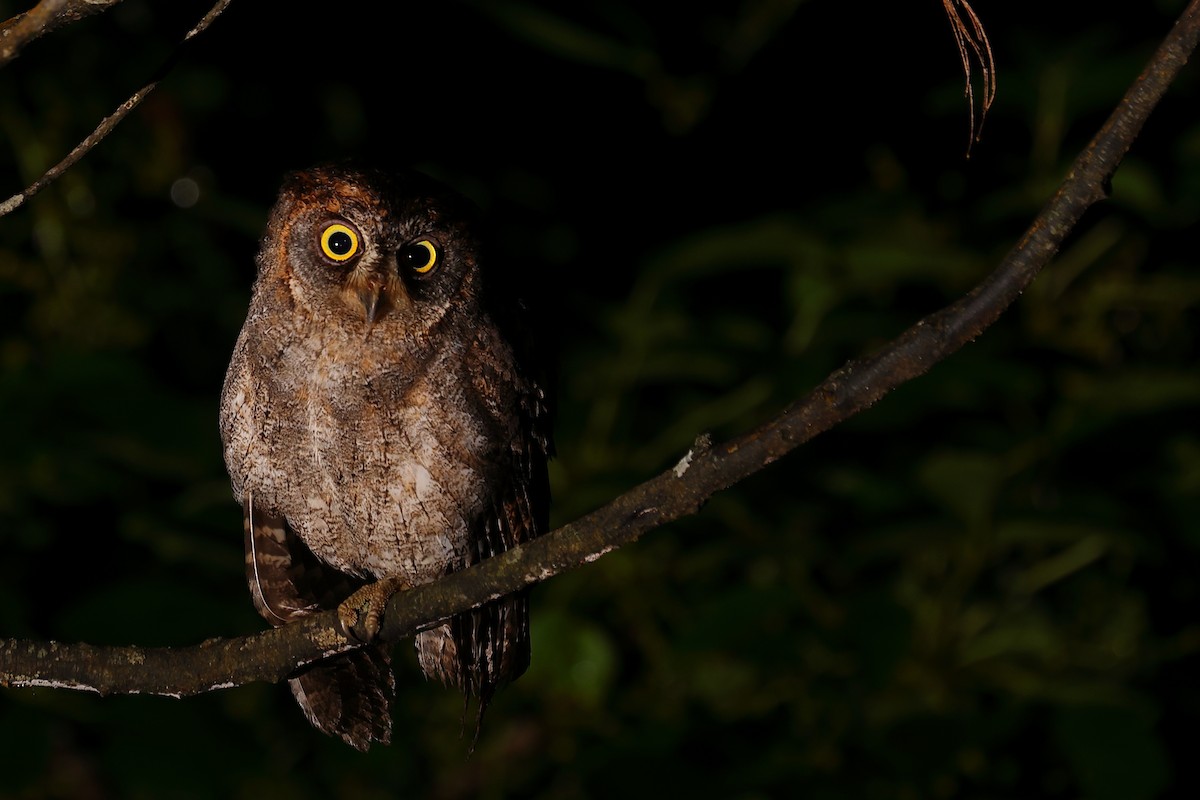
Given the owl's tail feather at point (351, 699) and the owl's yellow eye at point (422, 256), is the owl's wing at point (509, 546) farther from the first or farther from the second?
the owl's yellow eye at point (422, 256)

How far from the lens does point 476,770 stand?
4012 mm

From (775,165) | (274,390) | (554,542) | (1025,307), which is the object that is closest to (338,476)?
(274,390)

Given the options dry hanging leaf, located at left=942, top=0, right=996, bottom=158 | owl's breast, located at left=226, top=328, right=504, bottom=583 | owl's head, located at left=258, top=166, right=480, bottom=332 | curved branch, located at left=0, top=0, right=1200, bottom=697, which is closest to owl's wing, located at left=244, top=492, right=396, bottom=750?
owl's breast, located at left=226, top=328, right=504, bottom=583

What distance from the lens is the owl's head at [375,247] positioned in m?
2.41

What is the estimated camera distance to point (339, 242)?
248 cm

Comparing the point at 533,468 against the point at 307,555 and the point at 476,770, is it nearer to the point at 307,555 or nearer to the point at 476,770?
the point at 307,555

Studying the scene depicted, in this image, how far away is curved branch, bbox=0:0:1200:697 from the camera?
4.40ft

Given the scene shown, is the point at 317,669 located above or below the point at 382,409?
below

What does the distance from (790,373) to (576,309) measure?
1020 millimetres

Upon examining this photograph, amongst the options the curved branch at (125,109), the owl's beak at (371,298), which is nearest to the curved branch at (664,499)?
the owl's beak at (371,298)

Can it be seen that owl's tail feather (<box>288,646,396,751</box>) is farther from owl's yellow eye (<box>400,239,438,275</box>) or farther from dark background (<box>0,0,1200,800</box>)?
owl's yellow eye (<box>400,239,438,275</box>)

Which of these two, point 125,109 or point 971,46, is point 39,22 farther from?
point 971,46

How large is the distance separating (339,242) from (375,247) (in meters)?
0.09

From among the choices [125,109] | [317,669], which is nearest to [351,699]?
[317,669]
